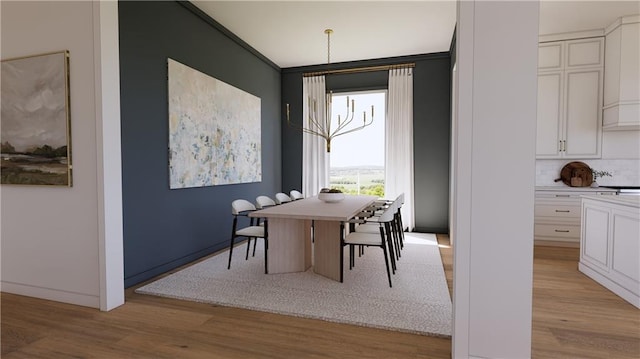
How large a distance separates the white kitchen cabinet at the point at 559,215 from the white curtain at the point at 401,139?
1.89 metres

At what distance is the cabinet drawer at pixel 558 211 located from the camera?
186 inches

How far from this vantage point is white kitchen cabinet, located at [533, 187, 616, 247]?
4.73m

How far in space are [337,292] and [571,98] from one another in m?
4.53

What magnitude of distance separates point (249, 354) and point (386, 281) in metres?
1.70

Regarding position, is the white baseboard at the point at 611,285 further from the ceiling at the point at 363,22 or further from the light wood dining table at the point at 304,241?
the ceiling at the point at 363,22

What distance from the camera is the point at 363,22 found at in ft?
14.6

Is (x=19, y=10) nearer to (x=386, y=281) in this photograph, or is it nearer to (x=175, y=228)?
(x=175, y=228)

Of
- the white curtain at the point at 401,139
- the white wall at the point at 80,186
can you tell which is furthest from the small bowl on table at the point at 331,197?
the white wall at the point at 80,186

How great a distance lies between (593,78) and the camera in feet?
15.8

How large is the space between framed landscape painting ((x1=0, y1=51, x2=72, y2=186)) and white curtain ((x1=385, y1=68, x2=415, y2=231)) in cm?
461

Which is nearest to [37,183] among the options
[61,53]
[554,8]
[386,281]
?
[61,53]

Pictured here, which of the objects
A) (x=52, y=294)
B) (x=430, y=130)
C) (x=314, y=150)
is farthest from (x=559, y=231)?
(x=52, y=294)

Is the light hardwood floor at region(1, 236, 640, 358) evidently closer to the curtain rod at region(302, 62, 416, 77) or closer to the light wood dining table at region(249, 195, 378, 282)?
the light wood dining table at region(249, 195, 378, 282)

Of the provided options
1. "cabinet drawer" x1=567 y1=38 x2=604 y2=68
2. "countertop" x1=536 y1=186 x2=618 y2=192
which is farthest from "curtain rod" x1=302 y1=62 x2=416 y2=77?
"countertop" x1=536 y1=186 x2=618 y2=192
